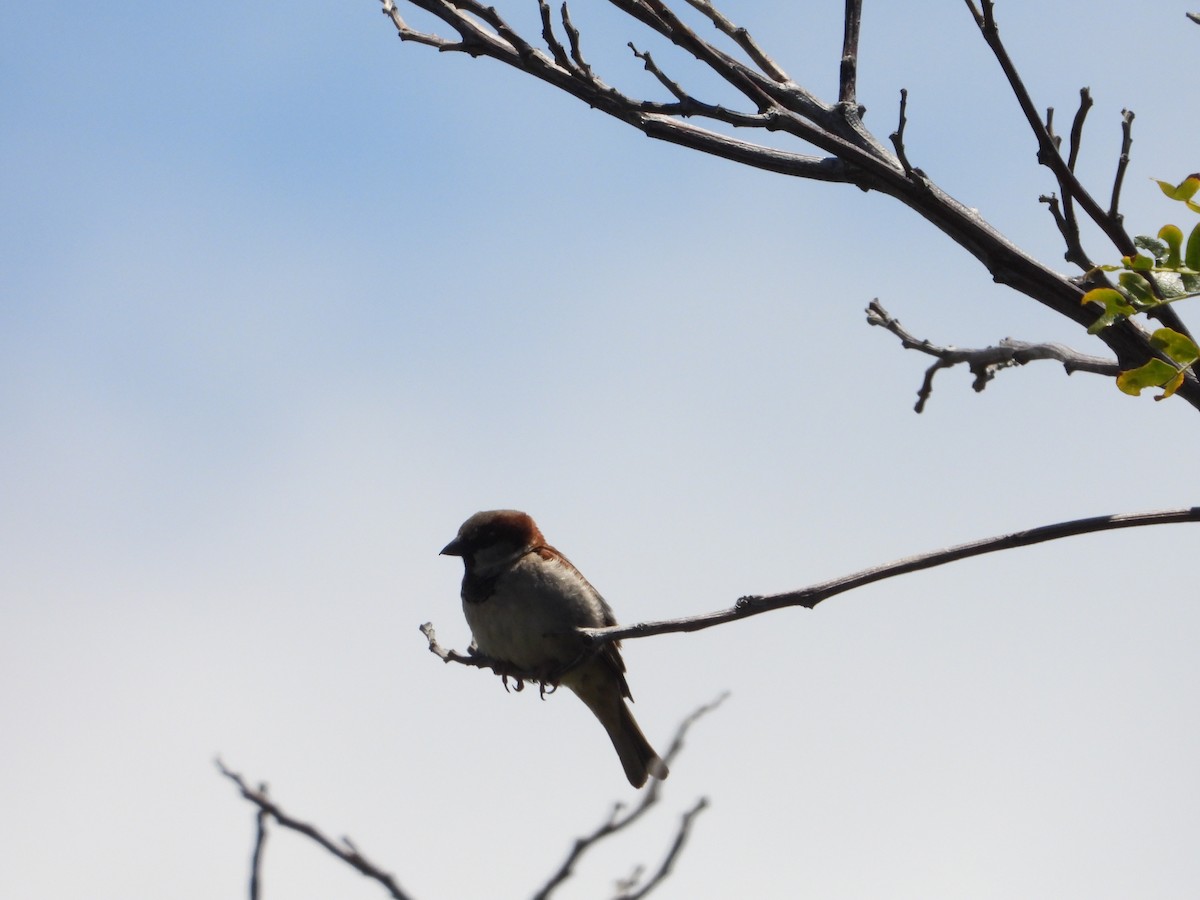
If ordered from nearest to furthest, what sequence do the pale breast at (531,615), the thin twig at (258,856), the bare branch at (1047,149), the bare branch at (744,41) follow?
the thin twig at (258,856)
the bare branch at (1047,149)
the bare branch at (744,41)
the pale breast at (531,615)

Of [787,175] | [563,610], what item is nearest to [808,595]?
[787,175]

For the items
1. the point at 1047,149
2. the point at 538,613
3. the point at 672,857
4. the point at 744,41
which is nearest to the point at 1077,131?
the point at 1047,149

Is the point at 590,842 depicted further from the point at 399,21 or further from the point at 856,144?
the point at 399,21

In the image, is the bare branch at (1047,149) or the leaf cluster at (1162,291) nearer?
the leaf cluster at (1162,291)


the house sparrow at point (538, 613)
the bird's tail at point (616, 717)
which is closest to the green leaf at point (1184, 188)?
the house sparrow at point (538, 613)

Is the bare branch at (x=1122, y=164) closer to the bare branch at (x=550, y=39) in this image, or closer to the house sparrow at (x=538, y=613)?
the bare branch at (x=550, y=39)

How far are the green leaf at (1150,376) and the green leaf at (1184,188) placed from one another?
283mm

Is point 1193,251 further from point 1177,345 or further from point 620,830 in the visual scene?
point 620,830

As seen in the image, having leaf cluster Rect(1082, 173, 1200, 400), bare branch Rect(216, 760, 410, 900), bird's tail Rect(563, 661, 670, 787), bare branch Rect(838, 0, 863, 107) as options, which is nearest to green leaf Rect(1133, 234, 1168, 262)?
leaf cluster Rect(1082, 173, 1200, 400)

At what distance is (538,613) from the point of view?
19.8 feet

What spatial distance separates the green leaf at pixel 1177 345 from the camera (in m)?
2.21

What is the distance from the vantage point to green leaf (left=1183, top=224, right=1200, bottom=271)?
88.0 inches

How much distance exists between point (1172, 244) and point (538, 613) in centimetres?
415

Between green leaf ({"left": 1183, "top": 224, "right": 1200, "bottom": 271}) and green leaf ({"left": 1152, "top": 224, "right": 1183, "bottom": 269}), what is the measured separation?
0.05 ft
